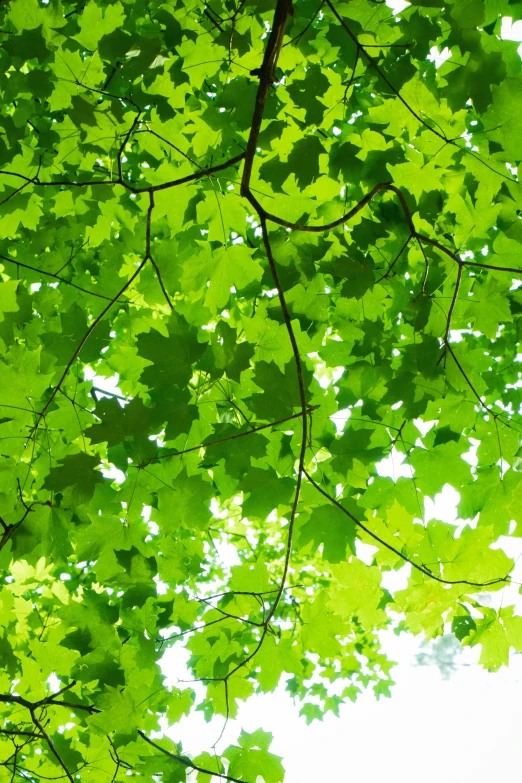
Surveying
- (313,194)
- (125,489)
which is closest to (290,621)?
(125,489)

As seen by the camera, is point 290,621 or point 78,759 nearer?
point 78,759

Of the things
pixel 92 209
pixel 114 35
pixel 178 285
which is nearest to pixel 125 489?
pixel 178 285

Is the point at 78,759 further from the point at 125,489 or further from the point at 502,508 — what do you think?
the point at 502,508

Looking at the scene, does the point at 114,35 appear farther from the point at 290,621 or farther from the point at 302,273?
the point at 290,621

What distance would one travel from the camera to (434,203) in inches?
78.7

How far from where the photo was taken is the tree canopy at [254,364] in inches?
67.5

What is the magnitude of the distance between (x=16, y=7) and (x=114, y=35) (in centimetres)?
64

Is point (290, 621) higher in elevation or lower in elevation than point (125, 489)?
higher

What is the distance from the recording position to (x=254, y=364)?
1805 millimetres

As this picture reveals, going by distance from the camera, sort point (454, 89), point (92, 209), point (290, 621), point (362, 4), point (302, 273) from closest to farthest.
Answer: point (454, 89) < point (302, 273) < point (362, 4) < point (92, 209) < point (290, 621)

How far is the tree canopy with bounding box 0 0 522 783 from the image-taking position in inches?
67.5

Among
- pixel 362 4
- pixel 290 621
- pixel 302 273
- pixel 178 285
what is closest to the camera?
pixel 302 273

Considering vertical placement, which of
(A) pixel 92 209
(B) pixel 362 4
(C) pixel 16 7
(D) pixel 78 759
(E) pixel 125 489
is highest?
(B) pixel 362 4

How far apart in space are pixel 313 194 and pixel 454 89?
0.78 meters
